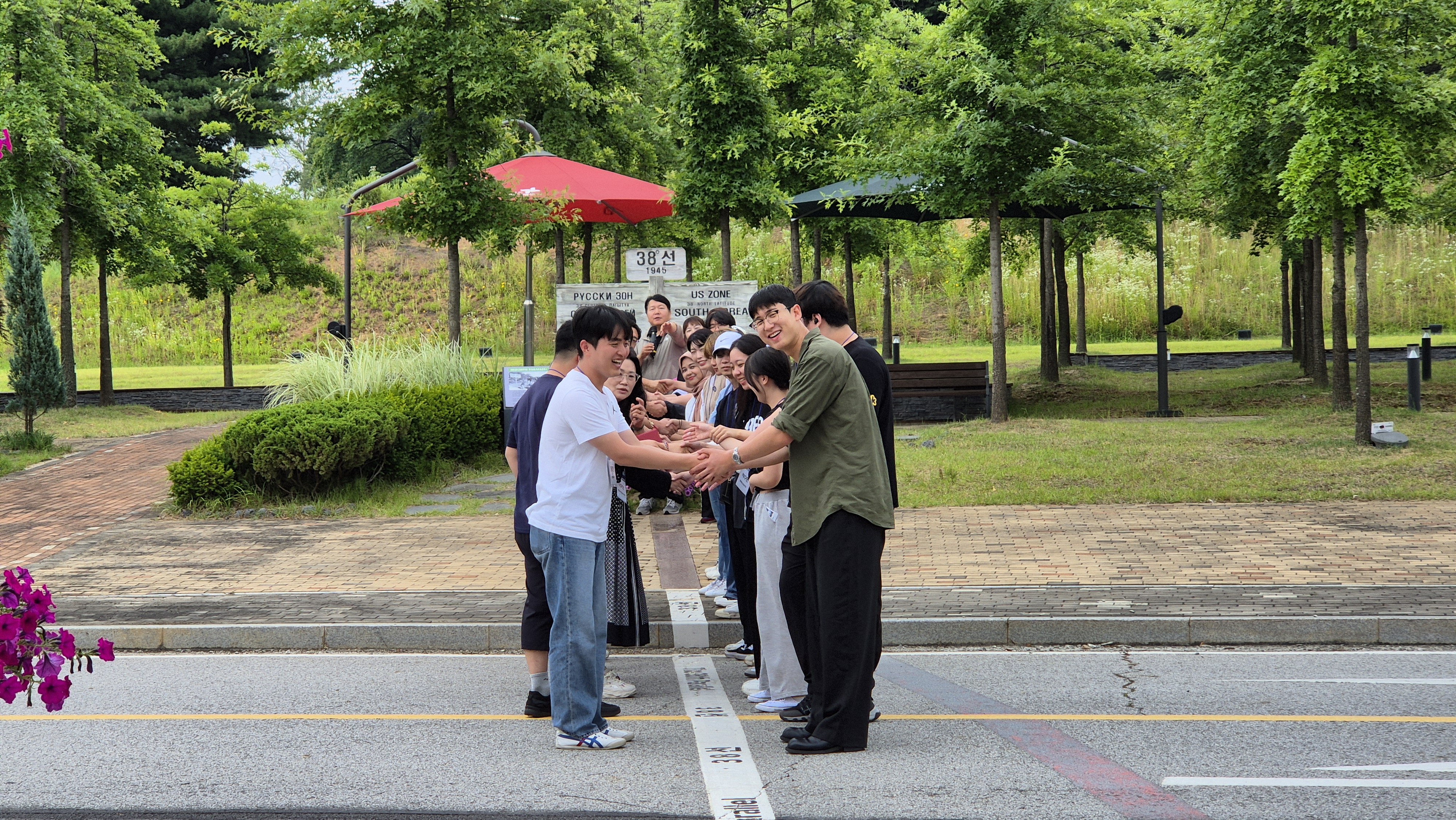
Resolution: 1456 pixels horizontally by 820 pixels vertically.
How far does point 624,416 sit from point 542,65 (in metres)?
11.3

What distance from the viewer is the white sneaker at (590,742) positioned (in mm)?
5305

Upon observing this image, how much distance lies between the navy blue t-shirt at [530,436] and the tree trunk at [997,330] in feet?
43.9

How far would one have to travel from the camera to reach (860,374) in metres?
→ 5.30

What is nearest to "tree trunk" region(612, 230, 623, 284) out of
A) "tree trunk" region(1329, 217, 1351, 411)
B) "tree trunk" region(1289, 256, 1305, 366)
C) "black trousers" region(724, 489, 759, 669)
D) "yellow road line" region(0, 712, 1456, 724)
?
"tree trunk" region(1289, 256, 1305, 366)

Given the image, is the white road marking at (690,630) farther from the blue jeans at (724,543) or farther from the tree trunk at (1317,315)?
the tree trunk at (1317,315)

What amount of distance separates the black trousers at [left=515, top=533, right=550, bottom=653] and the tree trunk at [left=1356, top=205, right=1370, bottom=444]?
11526 mm

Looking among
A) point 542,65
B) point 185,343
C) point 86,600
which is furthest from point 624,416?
point 185,343

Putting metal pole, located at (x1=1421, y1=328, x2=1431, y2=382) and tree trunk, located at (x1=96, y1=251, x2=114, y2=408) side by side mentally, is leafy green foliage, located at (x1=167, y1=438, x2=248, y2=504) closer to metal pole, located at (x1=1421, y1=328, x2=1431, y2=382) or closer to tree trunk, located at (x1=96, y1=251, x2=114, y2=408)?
tree trunk, located at (x1=96, y1=251, x2=114, y2=408)

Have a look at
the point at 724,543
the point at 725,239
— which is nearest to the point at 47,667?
the point at 724,543

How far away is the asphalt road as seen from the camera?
458 centimetres

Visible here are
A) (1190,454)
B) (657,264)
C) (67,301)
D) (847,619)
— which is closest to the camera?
(847,619)

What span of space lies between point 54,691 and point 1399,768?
4.85 m

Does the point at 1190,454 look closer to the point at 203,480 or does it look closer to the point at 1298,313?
the point at 203,480

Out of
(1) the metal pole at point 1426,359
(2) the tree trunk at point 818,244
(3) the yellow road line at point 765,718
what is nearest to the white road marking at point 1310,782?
(3) the yellow road line at point 765,718
